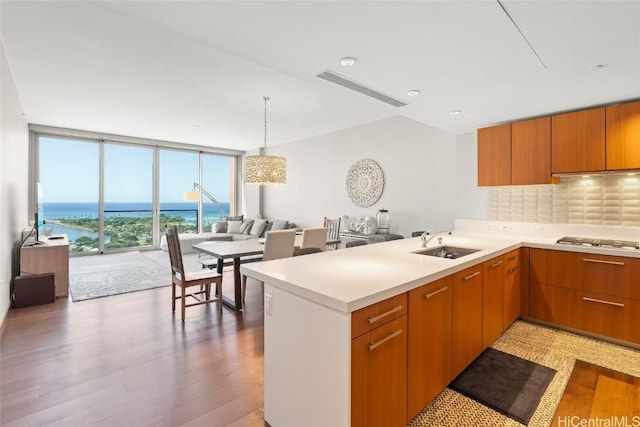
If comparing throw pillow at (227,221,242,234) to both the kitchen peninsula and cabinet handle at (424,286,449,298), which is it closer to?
the kitchen peninsula

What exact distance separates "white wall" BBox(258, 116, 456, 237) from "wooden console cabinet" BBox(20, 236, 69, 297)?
4662mm

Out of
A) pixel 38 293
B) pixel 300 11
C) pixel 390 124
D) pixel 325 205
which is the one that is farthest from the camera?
pixel 325 205

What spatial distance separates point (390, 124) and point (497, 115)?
235cm

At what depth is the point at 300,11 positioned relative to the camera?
1812 millimetres

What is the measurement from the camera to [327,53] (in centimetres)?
224

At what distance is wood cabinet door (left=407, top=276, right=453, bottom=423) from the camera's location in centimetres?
169

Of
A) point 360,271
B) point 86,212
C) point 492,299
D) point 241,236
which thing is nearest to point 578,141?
point 492,299

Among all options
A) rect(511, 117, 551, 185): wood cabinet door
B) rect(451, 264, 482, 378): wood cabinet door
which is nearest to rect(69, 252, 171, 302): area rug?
rect(451, 264, 482, 378): wood cabinet door

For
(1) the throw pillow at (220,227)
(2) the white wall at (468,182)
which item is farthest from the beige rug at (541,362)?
(1) the throw pillow at (220,227)

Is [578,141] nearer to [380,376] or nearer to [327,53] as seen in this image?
[327,53]

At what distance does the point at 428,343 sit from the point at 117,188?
838cm

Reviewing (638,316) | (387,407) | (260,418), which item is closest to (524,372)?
(638,316)

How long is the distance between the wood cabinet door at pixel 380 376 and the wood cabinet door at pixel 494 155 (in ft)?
9.37

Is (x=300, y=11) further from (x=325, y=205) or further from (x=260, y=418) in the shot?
(x=325, y=205)
